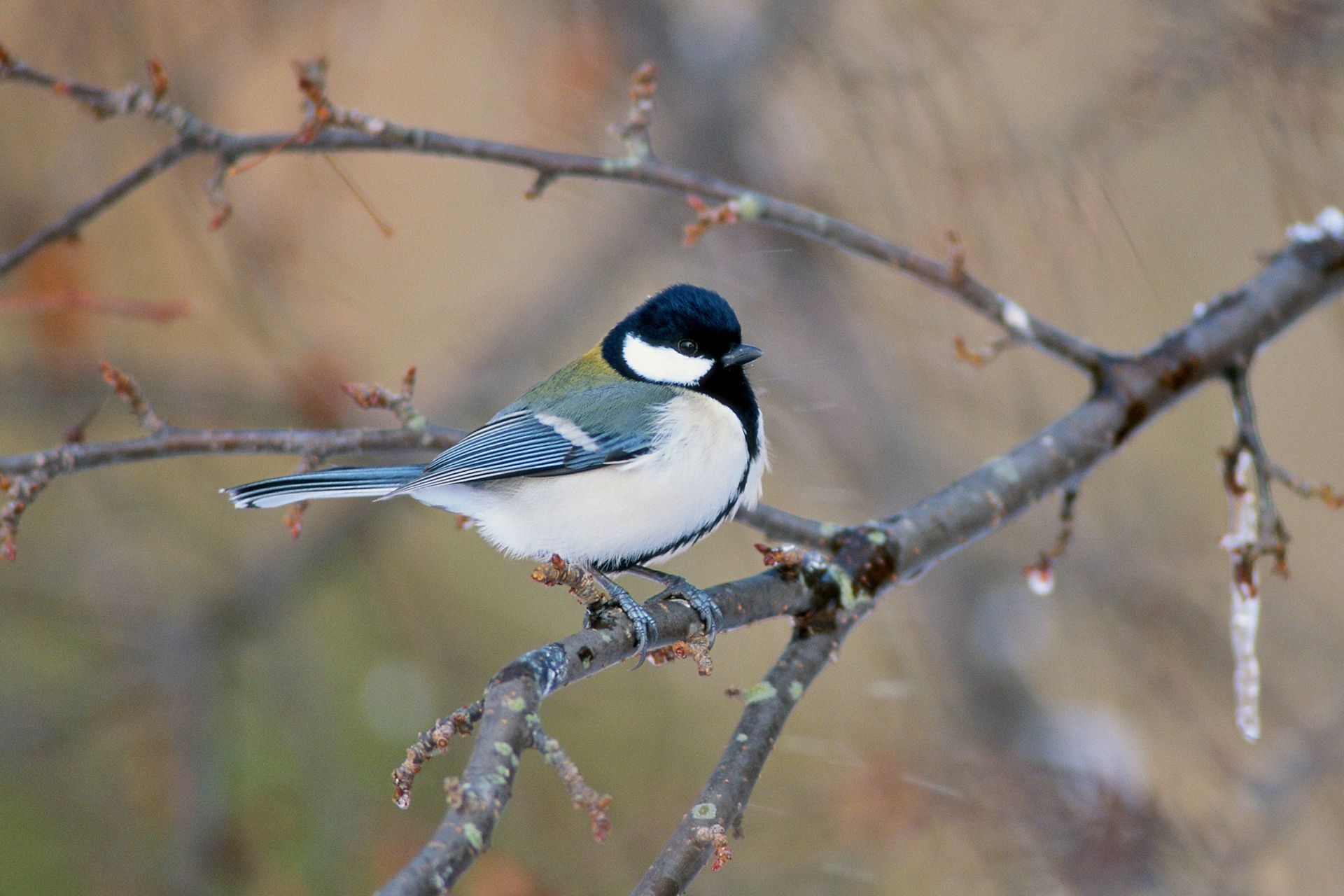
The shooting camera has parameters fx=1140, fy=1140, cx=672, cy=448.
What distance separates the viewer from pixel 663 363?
2.67 metres

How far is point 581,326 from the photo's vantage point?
422 cm

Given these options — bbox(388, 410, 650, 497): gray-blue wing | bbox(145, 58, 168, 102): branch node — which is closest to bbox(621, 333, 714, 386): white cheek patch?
bbox(388, 410, 650, 497): gray-blue wing

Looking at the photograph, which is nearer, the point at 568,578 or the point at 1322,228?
the point at 568,578

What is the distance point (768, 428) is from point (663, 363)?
1.96ft

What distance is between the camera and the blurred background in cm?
270

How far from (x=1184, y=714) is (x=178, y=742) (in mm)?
2768

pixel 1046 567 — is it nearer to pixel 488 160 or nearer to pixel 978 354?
pixel 978 354

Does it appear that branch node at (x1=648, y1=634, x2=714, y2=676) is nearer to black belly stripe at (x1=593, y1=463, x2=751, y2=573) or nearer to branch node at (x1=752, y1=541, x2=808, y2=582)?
branch node at (x1=752, y1=541, x2=808, y2=582)

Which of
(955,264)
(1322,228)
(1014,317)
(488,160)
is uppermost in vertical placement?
(1322,228)

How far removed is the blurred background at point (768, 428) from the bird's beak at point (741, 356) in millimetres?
483

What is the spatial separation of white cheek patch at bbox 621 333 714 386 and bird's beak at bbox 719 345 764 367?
2.2 inches

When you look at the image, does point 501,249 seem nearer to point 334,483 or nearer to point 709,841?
point 334,483

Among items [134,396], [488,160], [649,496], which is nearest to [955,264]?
[649,496]

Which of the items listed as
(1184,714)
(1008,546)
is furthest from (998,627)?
Result: (1184,714)
